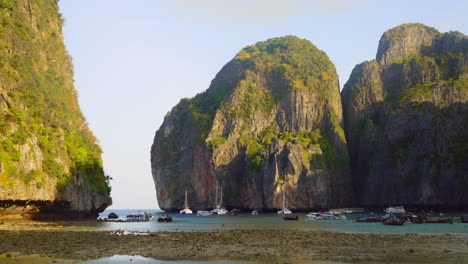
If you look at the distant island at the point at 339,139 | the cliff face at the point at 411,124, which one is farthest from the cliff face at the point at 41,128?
the cliff face at the point at 411,124

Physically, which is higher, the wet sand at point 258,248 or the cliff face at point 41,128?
the cliff face at point 41,128

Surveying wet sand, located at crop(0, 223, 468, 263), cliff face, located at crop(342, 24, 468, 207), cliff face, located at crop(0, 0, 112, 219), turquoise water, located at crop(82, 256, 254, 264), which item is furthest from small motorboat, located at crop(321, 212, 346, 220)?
turquoise water, located at crop(82, 256, 254, 264)

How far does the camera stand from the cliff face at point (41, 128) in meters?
68.8

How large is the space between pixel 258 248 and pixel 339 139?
470 ft

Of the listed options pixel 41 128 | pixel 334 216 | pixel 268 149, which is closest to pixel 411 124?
pixel 268 149

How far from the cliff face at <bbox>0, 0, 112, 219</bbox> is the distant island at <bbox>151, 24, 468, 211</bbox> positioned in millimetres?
72065

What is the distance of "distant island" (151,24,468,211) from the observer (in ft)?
511

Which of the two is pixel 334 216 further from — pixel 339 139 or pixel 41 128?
pixel 339 139

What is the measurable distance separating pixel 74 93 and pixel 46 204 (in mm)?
39831

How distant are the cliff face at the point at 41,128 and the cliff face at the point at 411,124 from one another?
9828cm

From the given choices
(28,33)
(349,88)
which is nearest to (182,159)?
(349,88)

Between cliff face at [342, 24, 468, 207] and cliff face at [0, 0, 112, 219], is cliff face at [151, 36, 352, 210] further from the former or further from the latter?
cliff face at [0, 0, 112, 219]

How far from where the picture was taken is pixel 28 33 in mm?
91312

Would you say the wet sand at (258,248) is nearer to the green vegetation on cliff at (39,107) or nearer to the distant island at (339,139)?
the green vegetation on cliff at (39,107)
